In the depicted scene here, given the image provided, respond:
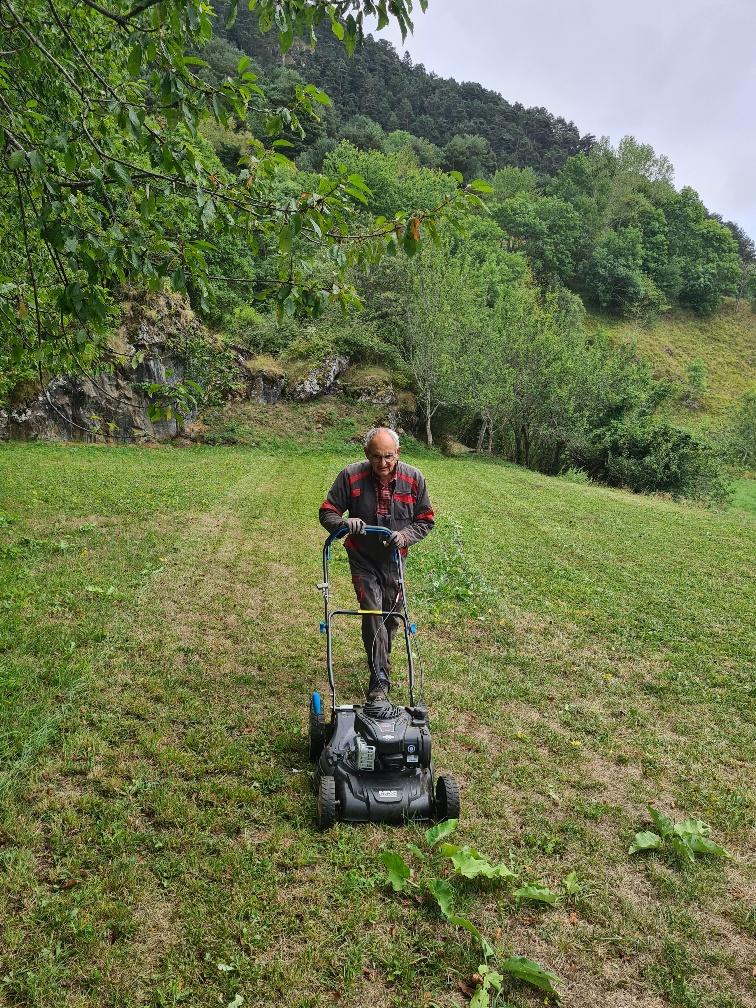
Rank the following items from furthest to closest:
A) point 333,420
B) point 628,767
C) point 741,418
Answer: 1. point 741,418
2. point 333,420
3. point 628,767

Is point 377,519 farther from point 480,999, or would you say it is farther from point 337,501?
point 480,999

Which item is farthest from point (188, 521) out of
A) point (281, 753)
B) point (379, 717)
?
point (379, 717)

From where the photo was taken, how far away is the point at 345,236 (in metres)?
3.38

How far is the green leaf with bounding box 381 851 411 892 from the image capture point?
3.41m

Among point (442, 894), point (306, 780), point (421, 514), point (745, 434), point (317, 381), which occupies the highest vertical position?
point (745, 434)

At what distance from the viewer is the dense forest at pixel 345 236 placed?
313 centimetres

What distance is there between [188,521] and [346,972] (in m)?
9.86

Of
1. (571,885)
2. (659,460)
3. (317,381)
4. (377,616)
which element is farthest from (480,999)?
(317,381)

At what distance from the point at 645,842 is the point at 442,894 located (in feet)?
5.06

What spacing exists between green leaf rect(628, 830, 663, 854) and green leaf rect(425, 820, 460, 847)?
1217 millimetres

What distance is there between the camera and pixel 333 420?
3006cm

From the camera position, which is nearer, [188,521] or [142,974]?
[142,974]

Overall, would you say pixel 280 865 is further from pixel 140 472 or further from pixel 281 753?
pixel 140 472

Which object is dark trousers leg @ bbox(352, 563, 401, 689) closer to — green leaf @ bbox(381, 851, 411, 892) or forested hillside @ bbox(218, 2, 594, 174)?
green leaf @ bbox(381, 851, 411, 892)
